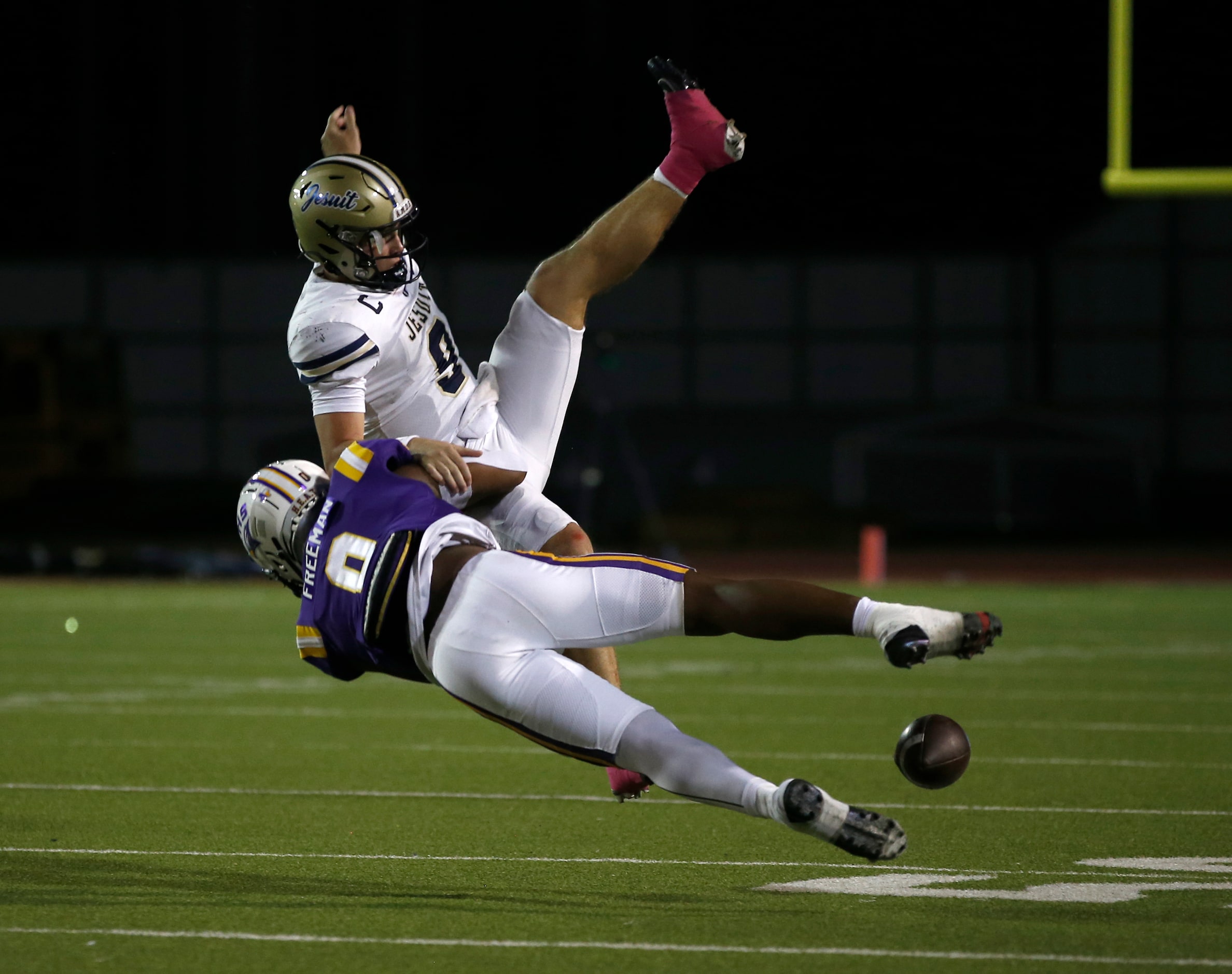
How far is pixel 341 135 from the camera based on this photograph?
5.45 meters

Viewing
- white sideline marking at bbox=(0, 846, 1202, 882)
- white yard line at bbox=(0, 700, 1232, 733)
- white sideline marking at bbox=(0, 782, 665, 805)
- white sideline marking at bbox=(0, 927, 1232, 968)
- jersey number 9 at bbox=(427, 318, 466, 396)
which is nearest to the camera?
white sideline marking at bbox=(0, 927, 1232, 968)

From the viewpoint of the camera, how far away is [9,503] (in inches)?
1051

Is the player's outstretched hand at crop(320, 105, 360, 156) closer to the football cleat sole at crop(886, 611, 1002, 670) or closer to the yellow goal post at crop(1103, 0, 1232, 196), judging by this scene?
the football cleat sole at crop(886, 611, 1002, 670)

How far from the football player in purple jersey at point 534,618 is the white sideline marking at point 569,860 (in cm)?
85

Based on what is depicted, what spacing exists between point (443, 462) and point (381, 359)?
81 cm

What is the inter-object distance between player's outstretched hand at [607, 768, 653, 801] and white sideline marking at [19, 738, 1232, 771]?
6.53 feet

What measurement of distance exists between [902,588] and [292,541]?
1303 centimetres

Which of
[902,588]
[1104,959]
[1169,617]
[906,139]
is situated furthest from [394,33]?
[1104,959]

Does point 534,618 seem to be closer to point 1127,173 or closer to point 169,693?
point 169,693

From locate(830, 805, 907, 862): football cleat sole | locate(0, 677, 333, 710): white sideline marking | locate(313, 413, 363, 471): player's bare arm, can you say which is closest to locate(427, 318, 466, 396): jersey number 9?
locate(313, 413, 363, 471): player's bare arm

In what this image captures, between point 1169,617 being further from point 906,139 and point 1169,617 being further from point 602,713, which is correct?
point 906,139

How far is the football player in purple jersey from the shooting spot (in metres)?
3.80

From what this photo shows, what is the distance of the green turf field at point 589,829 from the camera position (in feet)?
12.4

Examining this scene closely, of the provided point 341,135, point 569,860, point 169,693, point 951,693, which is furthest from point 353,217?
point 951,693
